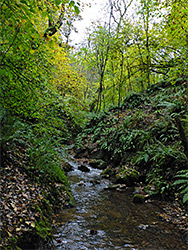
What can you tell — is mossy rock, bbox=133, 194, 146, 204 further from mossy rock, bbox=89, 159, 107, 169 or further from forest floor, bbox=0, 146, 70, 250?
mossy rock, bbox=89, 159, 107, 169

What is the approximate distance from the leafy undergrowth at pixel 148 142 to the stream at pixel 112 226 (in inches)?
A: 34.1

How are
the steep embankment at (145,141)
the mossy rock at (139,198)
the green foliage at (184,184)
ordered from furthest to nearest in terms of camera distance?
the steep embankment at (145,141) < the mossy rock at (139,198) < the green foliage at (184,184)

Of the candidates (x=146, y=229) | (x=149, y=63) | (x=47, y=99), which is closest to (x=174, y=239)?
(x=146, y=229)

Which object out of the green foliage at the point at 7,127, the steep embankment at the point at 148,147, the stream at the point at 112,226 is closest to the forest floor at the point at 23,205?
the stream at the point at 112,226

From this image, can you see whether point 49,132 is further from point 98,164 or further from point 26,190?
point 98,164

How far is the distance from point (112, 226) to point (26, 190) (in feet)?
7.03

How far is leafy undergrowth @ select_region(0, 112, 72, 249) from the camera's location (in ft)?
8.64

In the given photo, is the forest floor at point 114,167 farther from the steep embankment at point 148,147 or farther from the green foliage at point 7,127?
the green foliage at point 7,127

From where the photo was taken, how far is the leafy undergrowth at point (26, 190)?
2632 millimetres

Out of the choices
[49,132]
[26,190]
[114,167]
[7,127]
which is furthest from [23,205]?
[114,167]

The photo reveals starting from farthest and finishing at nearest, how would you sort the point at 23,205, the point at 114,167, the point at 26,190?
1. the point at 114,167
2. the point at 26,190
3. the point at 23,205

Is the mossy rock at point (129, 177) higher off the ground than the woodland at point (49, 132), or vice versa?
the woodland at point (49, 132)

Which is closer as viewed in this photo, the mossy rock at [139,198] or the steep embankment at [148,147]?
the steep embankment at [148,147]

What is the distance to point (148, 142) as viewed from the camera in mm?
7621
